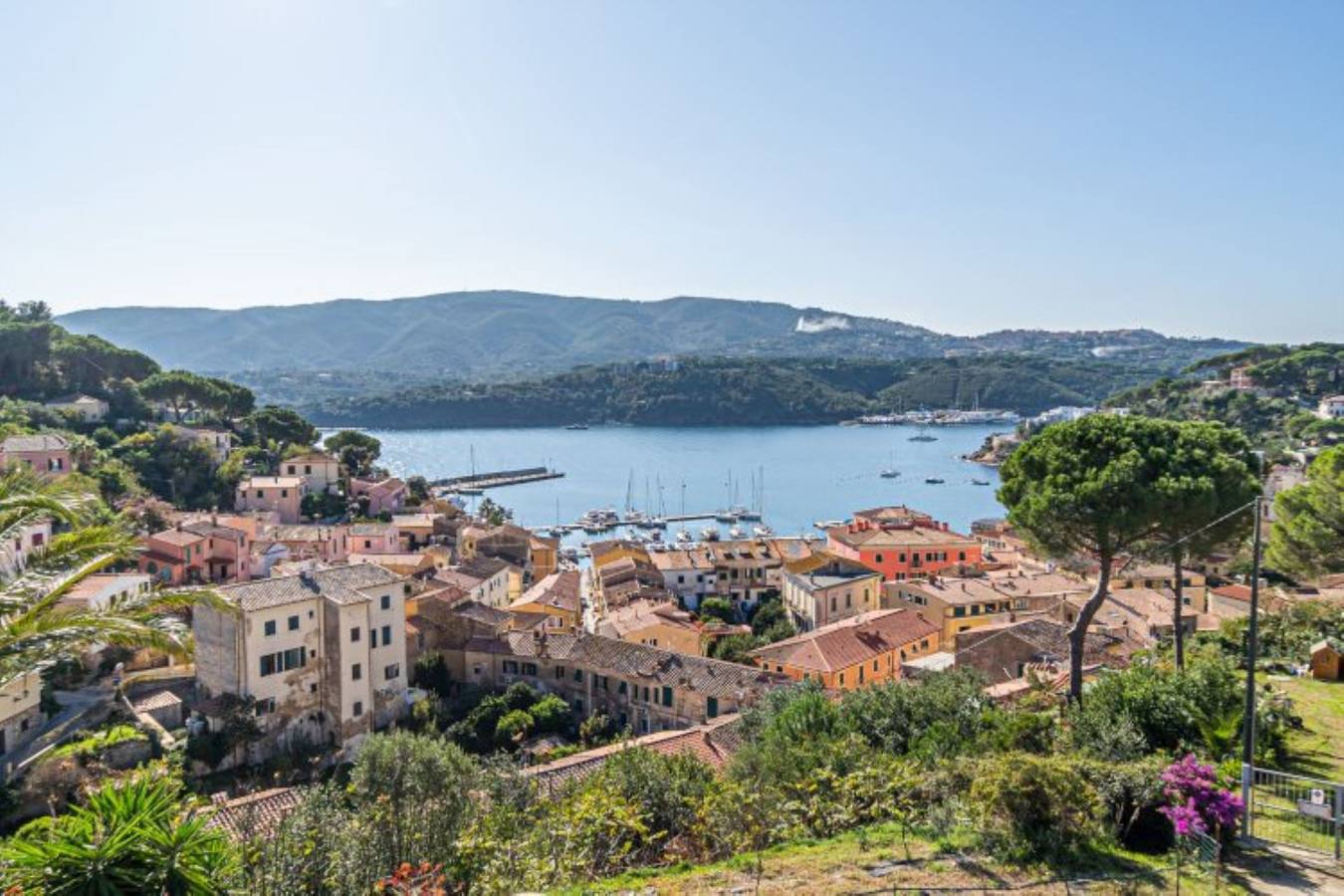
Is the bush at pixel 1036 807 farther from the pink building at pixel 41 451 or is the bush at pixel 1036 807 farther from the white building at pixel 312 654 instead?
the pink building at pixel 41 451

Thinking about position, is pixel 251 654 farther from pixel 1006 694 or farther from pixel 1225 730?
pixel 1225 730

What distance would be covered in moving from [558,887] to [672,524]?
6784 centimetres

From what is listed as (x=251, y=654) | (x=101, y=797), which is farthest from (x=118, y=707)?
(x=101, y=797)

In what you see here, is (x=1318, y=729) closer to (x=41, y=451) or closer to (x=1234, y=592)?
(x=1234, y=592)

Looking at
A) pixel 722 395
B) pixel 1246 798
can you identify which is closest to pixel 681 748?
pixel 1246 798

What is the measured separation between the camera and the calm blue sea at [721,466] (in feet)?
259

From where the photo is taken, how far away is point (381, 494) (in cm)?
4478

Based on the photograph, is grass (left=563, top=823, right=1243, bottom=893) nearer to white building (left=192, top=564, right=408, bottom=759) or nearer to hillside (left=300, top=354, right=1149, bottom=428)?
white building (left=192, top=564, right=408, bottom=759)

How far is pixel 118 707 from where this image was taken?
18.9 meters

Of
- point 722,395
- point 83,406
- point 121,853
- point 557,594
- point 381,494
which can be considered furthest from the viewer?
point 722,395

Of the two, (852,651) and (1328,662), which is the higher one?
(1328,662)

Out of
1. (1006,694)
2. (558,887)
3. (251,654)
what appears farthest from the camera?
(251,654)

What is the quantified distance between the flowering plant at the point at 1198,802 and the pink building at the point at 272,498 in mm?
40509

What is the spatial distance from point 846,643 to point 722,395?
5281 inches
